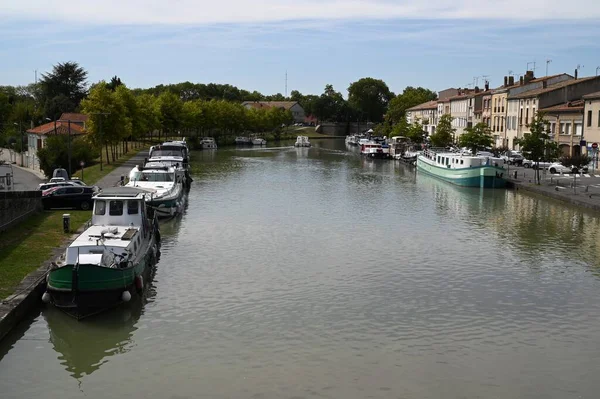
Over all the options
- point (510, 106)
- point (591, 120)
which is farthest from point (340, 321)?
point (510, 106)

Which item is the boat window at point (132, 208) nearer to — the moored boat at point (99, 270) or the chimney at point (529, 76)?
the moored boat at point (99, 270)

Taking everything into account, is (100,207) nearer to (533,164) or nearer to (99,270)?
(99,270)

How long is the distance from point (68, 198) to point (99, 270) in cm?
1864

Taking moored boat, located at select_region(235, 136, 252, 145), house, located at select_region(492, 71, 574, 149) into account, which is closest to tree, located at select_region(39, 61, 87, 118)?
moored boat, located at select_region(235, 136, 252, 145)

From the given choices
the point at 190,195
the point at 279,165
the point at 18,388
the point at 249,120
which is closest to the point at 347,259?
the point at 18,388

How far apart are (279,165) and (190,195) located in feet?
110

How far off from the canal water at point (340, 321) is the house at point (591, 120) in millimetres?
26225

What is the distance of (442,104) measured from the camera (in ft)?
427

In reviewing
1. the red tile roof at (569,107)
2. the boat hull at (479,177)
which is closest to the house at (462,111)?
the red tile roof at (569,107)

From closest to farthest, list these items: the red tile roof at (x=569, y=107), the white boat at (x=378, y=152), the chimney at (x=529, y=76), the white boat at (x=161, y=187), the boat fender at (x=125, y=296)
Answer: the boat fender at (x=125, y=296) → the white boat at (x=161, y=187) → the red tile roof at (x=569, y=107) → the chimney at (x=529, y=76) → the white boat at (x=378, y=152)

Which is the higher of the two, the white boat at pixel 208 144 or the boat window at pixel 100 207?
the boat window at pixel 100 207

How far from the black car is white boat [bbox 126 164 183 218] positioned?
3327 millimetres

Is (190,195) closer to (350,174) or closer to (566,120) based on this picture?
(350,174)

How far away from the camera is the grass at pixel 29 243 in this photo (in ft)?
75.5
